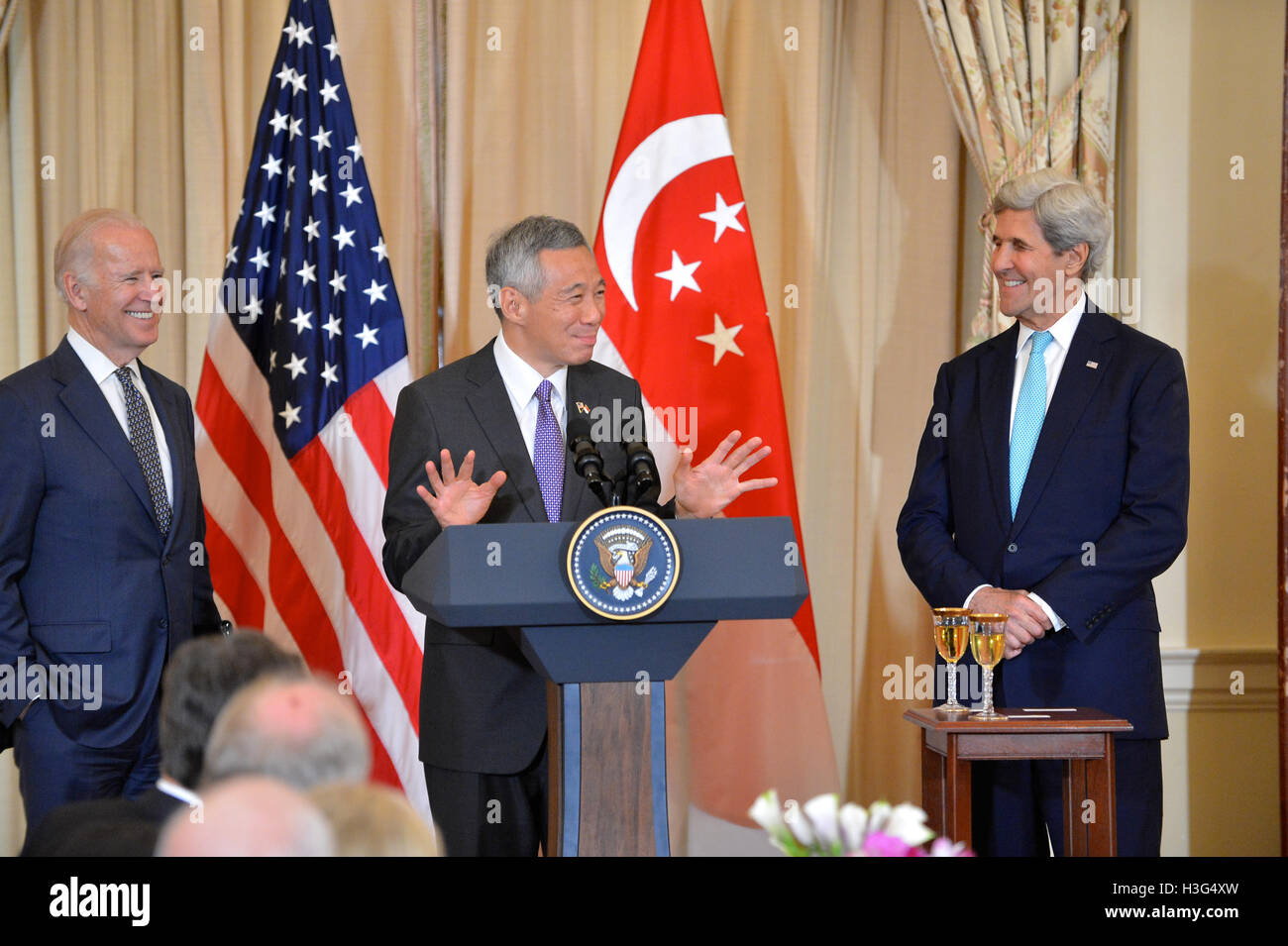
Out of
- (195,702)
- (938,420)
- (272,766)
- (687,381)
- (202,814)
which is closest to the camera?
(202,814)

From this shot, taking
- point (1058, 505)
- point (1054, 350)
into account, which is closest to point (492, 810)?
point (1058, 505)

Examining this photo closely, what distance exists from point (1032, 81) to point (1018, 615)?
7.42ft

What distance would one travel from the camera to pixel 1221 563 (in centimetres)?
456

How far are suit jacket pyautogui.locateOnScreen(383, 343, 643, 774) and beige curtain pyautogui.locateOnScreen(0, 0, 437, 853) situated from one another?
1763 mm

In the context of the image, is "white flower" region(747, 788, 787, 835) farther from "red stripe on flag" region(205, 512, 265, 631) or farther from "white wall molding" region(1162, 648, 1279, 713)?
"white wall molding" region(1162, 648, 1279, 713)

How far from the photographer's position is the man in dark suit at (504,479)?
2.83 m

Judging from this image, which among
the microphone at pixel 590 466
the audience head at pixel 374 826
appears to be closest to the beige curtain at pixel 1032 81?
the microphone at pixel 590 466

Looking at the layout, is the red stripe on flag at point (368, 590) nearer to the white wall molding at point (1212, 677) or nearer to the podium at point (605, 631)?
the podium at point (605, 631)

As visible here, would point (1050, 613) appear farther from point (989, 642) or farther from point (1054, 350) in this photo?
point (1054, 350)

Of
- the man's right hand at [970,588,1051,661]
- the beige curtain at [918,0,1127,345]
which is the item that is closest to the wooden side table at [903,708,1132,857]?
the man's right hand at [970,588,1051,661]

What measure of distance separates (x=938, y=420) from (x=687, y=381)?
115 cm

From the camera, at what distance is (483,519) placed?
9.52 feet
